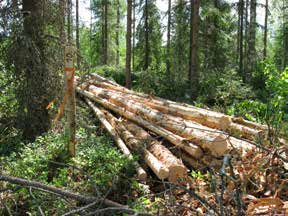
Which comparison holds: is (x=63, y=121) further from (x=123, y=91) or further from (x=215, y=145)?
(x=215, y=145)

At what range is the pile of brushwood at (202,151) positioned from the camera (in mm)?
4031

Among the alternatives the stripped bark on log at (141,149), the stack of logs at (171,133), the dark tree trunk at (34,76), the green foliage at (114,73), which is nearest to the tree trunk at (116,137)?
the stack of logs at (171,133)

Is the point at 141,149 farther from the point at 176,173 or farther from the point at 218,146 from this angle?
the point at 218,146

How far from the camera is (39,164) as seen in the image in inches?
208

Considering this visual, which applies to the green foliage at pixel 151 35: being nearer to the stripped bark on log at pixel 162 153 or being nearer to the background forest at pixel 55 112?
the background forest at pixel 55 112

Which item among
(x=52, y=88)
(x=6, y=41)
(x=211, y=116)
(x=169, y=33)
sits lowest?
(x=211, y=116)

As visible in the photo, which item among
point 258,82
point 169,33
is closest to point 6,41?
point 258,82

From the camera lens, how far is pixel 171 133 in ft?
19.9

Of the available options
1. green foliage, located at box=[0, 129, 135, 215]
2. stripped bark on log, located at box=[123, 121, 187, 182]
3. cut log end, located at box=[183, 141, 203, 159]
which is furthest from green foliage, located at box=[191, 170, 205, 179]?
green foliage, located at box=[0, 129, 135, 215]

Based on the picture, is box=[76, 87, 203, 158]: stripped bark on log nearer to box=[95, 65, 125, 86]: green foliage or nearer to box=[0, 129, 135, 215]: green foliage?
box=[0, 129, 135, 215]: green foliage

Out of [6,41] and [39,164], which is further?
[6,41]

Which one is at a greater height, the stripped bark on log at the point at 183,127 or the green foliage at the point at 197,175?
the stripped bark on log at the point at 183,127

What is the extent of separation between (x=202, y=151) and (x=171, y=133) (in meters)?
0.88

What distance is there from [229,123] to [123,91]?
15.6ft
